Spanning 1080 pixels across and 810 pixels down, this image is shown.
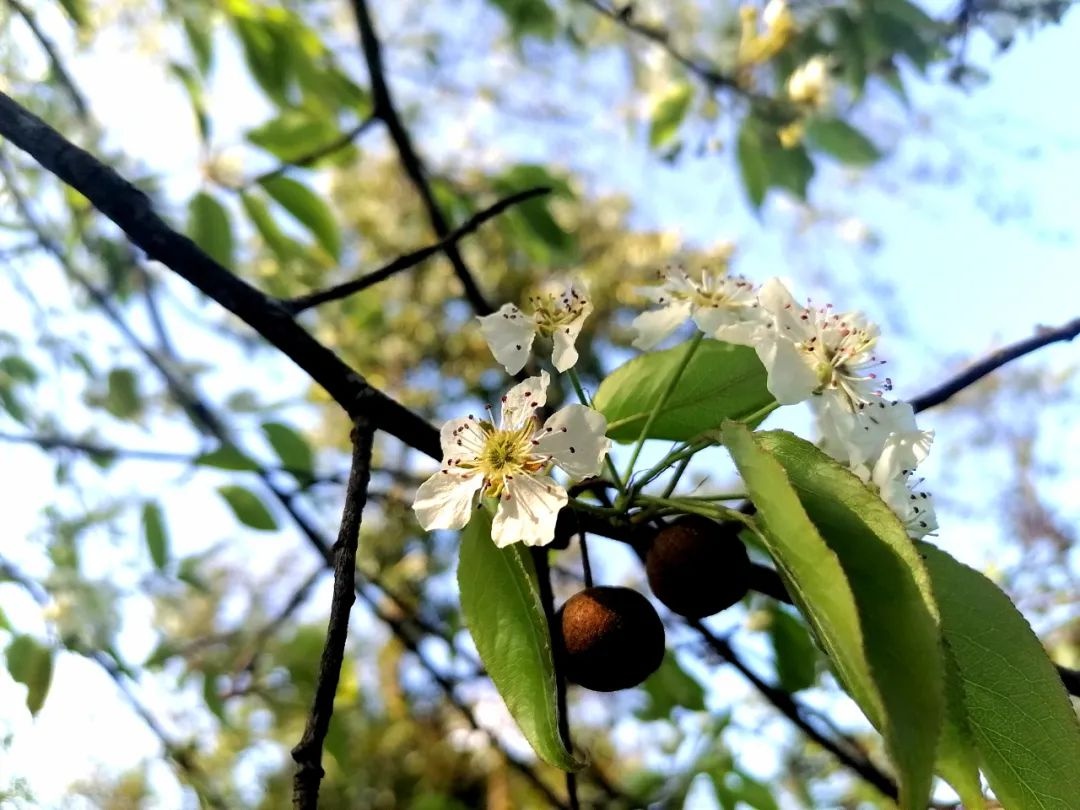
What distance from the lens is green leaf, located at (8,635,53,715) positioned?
1.08 m

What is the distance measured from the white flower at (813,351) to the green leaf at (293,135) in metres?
0.92

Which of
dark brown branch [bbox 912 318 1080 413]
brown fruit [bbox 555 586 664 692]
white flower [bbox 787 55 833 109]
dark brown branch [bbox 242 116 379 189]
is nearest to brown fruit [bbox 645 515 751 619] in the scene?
brown fruit [bbox 555 586 664 692]

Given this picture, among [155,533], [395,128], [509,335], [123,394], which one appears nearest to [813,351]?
[509,335]

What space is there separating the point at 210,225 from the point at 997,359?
110 cm

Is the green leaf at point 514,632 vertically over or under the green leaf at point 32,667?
under

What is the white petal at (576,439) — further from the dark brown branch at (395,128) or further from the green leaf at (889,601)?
the dark brown branch at (395,128)

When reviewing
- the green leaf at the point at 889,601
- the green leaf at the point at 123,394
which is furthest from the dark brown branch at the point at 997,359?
the green leaf at the point at 123,394

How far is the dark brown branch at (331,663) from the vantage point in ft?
1.29

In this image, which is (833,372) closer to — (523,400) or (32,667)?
(523,400)

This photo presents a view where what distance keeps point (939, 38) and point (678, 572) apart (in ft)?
3.80

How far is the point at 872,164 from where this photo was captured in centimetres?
144

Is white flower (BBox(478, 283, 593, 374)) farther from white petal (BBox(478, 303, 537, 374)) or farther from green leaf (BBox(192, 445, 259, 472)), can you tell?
green leaf (BBox(192, 445, 259, 472))

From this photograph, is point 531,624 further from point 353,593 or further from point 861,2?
point 861,2

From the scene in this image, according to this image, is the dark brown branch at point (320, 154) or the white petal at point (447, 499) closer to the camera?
the white petal at point (447, 499)
